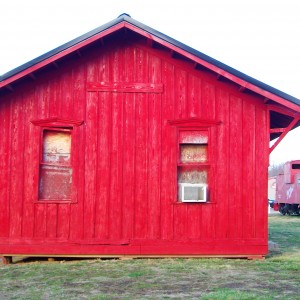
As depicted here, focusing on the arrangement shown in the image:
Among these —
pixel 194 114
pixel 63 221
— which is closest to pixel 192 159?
pixel 194 114

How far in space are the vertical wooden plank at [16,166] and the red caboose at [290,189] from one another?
2781 centimetres

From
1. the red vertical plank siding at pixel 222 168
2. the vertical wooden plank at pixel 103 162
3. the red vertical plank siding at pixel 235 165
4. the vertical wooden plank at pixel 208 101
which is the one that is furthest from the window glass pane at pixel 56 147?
the red vertical plank siding at pixel 235 165

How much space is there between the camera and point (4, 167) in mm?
12867

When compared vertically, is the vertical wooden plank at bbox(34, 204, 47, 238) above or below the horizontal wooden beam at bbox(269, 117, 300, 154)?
below

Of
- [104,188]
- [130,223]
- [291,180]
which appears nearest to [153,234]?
[130,223]

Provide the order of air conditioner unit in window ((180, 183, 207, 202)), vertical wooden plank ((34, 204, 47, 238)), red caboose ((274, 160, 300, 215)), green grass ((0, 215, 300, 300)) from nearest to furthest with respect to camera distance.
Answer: green grass ((0, 215, 300, 300)) → vertical wooden plank ((34, 204, 47, 238)) → air conditioner unit in window ((180, 183, 207, 202)) → red caboose ((274, 160, 300, 215))

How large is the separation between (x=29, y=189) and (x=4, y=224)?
0.98 metres

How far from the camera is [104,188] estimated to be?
42.3 ft

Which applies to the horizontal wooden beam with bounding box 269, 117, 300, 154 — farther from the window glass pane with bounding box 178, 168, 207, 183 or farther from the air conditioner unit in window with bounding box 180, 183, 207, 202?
the air conditioner unit in window with bounding box 180, 183, 207, 202

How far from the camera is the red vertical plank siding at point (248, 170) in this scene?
12867 millimetres

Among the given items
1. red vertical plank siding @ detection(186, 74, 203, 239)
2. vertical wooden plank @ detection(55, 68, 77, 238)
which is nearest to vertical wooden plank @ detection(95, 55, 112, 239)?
vertical wooden plank @ detection(55, 68, 77, 238)

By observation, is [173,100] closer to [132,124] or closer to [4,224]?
[132,124]

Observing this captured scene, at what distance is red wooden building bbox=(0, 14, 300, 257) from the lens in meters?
12.8

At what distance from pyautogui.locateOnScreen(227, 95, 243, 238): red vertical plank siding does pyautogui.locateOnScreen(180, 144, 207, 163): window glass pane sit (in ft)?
2.10
